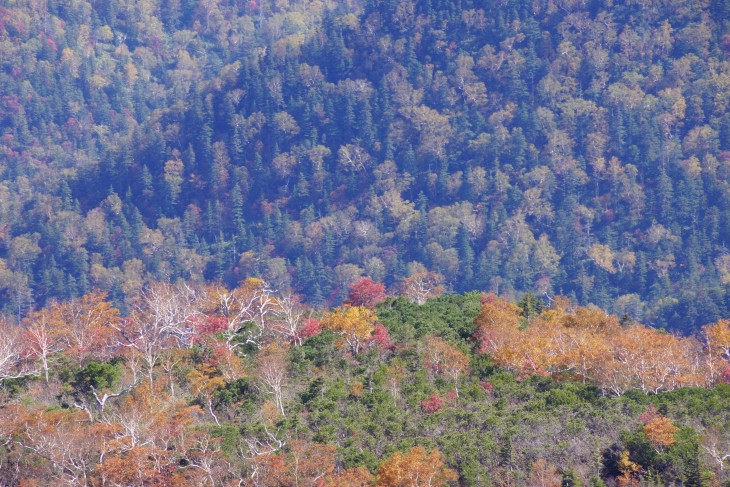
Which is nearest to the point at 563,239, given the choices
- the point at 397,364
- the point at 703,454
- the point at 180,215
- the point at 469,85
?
the point at 469,85

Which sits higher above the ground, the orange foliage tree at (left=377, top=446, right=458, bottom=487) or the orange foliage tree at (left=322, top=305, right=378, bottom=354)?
the orange foliage tree at (left=377, top=446, right=458, bottom=487)

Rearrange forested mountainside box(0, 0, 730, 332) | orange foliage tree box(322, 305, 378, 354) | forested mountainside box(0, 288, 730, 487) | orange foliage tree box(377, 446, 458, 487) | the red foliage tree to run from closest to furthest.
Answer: orange foliage tree box(377, 446, 458, 487)
forested mountainside box(0, 288, 730, 487)
orange foliage tree box(322, 305, 378, 354)
the red foliage tree
forested mountainside box(0, 0, 730, 332)

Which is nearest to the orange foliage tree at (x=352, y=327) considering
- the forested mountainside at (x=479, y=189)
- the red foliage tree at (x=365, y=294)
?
the red foliage tree at (x=365, y=294)

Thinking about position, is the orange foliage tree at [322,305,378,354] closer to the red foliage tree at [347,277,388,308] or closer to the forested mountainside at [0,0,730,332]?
the red foliage tree at [347,277,388,308]

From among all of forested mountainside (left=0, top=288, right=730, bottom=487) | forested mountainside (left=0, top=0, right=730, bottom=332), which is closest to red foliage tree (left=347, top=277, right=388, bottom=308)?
forested mountainside (left=0, top=288, right=730, bottom=487)

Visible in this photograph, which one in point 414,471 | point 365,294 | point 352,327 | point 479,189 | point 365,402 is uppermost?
point 414,471

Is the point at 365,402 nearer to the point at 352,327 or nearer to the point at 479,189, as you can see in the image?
the point at 352,327

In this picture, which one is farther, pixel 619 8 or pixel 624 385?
pixel 619 8

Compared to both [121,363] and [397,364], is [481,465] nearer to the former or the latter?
[397,364]

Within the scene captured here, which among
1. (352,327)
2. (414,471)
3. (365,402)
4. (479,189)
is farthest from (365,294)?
(479,189)
